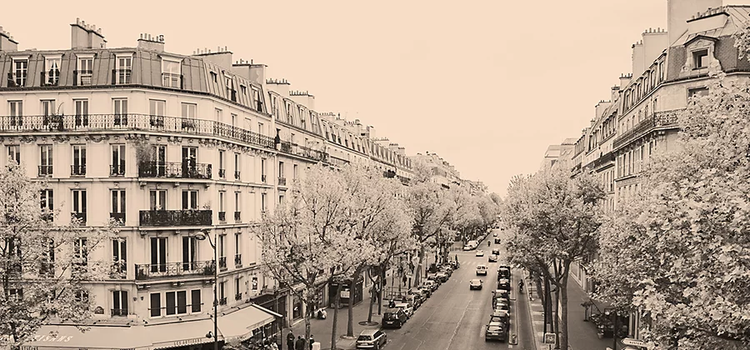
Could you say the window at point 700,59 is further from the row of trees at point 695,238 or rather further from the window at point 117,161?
the window at point 117,161

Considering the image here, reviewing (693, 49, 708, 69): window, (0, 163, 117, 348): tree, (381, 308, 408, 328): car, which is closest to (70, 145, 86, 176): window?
(0, 163, 117, 348): tree

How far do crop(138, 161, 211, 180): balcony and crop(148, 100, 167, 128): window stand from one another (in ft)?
7.11

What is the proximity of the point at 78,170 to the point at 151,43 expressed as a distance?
28.5 feet

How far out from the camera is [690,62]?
33.3m

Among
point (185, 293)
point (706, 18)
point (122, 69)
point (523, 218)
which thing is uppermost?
point (706, 18)

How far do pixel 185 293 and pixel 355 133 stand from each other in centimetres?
4651

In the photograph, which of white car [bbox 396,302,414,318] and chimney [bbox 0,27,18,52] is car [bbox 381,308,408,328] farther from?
chimney [bbox 0,27,18,52]

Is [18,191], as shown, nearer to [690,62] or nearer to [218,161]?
[218,161]

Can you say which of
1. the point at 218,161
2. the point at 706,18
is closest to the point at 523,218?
the point at 706,18

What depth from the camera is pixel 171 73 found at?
34.0 m

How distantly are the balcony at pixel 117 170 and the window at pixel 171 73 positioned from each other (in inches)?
198

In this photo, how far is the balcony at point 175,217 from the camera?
3219cm

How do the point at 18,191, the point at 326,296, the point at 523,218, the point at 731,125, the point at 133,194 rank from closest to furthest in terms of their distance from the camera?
the point at 731,125
the point at 18,191
the point at 133,194
the point at 523,218
the point at 326,296

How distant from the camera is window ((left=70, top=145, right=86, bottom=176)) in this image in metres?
32.6
